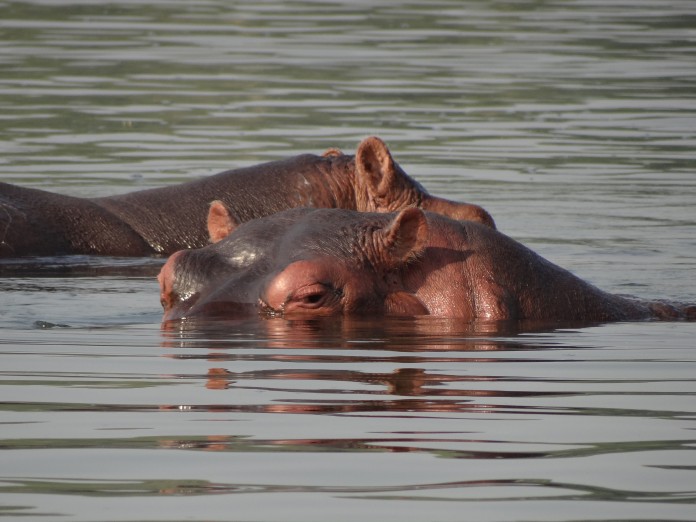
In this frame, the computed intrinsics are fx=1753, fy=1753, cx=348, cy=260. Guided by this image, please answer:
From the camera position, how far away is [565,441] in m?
5.59

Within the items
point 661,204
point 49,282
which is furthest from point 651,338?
point 661,204

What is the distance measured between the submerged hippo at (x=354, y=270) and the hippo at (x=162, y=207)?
468cm

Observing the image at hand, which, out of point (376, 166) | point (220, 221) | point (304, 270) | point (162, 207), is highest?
point (376, 166)

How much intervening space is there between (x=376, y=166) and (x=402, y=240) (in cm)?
372

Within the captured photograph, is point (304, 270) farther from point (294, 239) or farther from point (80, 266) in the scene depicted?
point (80, 266)

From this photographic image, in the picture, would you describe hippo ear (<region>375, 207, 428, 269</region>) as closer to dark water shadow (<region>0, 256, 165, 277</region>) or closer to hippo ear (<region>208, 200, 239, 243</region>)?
hippo ear (<region>208, 200, 239, 243</region>)

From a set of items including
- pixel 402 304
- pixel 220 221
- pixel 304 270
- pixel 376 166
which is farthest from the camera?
pixel 376 166

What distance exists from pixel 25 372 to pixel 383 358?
143 cm

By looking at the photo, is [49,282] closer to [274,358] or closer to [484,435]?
[274,358]

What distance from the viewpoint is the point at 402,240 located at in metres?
7.76

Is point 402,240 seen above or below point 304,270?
above

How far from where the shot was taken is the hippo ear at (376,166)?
1104cm

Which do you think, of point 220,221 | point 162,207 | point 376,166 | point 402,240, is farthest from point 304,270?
point 162,207

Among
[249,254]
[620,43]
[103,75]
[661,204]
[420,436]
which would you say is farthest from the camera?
[620,43]
